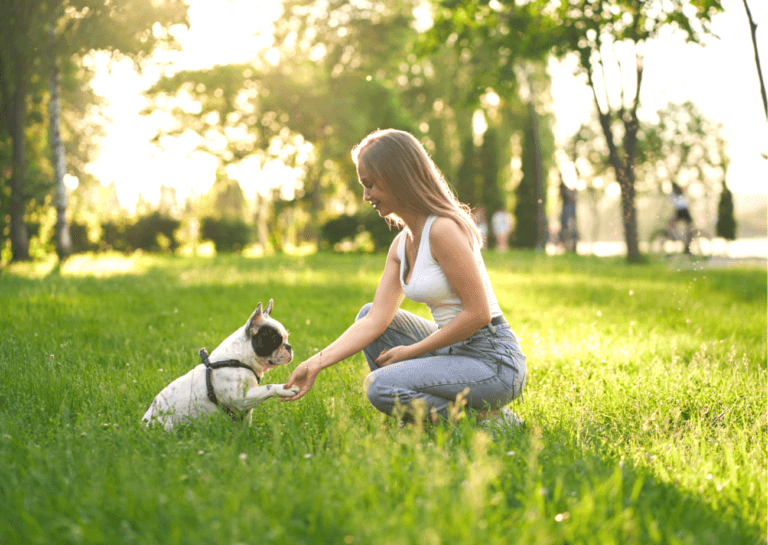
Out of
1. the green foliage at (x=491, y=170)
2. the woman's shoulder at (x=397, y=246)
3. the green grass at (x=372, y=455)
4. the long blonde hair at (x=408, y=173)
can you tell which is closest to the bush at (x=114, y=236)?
the green grass at (x=372, y=455)

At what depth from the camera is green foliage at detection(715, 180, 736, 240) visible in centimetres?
3816

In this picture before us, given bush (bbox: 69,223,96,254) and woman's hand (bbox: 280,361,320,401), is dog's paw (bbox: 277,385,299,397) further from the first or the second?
bush (bbox: 69,223,96,254)

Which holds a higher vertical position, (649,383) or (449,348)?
(449,348)

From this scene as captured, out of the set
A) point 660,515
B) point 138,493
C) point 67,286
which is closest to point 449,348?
point 660,515

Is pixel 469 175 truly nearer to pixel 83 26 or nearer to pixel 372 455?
pixel 83 26

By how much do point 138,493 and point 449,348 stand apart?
1896 mm

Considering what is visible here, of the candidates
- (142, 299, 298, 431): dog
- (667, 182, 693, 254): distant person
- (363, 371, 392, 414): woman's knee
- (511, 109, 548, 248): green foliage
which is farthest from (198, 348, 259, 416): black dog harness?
(511, 109, 548, 248): green foliage

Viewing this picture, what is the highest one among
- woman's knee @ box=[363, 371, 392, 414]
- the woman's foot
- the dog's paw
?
the dog's paw

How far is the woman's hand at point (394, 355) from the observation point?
3293 millimetres

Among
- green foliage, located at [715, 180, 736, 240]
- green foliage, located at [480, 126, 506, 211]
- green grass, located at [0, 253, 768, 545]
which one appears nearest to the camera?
green grass, located at [0, 253, 768, 545]

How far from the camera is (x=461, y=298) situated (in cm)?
315

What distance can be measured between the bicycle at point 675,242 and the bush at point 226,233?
18725 mm

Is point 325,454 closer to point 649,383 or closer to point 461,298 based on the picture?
point 461,298

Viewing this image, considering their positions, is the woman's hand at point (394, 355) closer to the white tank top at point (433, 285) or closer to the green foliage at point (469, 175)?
the white tank top at point (433, 285)
